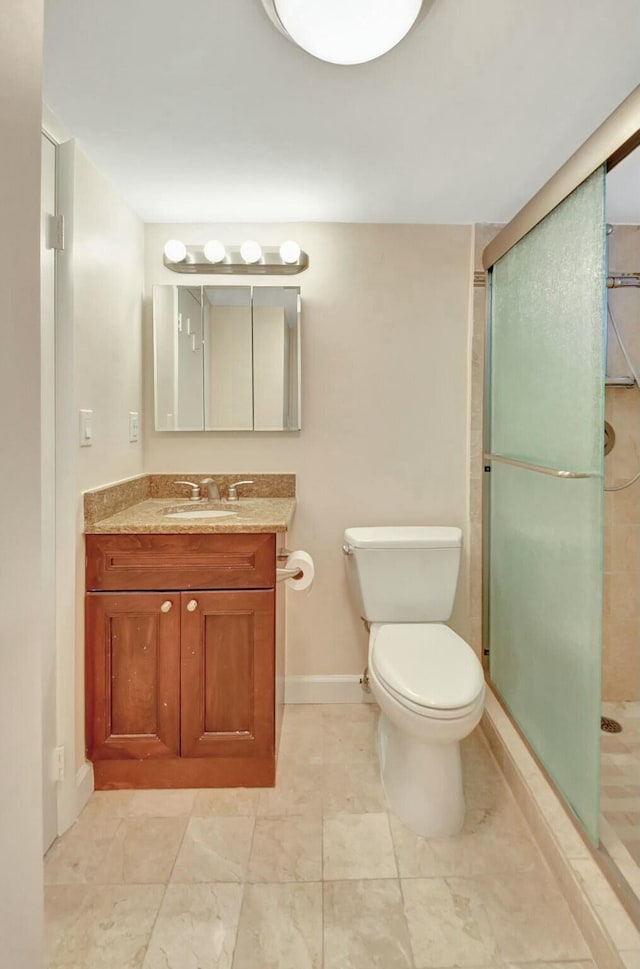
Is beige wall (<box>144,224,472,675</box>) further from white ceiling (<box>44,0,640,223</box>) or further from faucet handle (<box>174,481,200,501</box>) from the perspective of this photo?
white ceiling (<box>44,0,640,223</box>)

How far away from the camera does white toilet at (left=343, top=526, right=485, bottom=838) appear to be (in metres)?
1.56

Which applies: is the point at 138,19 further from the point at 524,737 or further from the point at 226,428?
the point at 524,737

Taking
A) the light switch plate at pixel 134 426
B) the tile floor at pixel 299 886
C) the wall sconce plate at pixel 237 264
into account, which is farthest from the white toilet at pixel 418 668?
the wall sconce plate at pixel 237 264

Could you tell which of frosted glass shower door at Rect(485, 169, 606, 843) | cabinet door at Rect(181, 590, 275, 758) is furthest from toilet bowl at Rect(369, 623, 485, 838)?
cabinet door at Rect(181, 590, 275, 758)

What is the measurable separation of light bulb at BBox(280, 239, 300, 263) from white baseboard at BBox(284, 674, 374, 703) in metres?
1.84

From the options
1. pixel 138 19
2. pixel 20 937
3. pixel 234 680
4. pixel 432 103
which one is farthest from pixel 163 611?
pixel 432 103

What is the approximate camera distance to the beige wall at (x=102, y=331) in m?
1.68

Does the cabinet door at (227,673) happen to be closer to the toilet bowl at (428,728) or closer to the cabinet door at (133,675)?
the cabinet door at (133,675)

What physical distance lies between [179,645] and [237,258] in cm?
158

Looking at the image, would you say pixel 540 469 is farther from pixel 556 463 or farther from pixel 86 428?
pixel 86 428

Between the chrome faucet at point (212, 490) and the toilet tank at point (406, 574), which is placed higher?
the chrome faucet at point (212, 490)

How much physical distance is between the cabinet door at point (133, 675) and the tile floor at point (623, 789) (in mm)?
1338

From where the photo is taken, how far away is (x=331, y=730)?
2.19 m

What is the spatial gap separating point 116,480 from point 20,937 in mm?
1618
